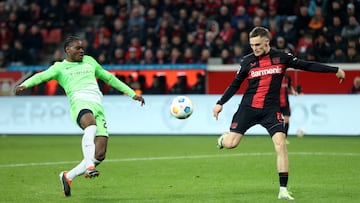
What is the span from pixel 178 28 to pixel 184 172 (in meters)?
14.9

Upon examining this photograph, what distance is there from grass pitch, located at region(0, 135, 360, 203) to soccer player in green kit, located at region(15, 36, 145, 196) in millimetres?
517

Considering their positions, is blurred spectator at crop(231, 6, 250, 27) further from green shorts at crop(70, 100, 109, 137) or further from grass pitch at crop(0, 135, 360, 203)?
green shorts at crop(70, 100, 109, 137)

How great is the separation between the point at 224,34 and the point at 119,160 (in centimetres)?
1194

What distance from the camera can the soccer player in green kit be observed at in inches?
416

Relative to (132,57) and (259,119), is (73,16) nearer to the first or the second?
(132,57)

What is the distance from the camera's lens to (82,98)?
10.8 meters

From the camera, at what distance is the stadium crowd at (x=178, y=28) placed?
26031 millimetres

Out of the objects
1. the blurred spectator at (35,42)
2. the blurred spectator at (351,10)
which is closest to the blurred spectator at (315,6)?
the blurred spectator at (351,10)

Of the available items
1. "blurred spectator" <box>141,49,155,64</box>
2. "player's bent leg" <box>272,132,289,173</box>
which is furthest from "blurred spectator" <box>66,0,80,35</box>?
"player's bent leg" <box>272,132,289,173</box>

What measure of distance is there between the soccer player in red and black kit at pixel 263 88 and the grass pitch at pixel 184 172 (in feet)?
2.61

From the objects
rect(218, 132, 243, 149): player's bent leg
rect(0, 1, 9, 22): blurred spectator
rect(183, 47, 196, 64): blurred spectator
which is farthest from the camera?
rect(0, 1, 9, 22): blurred spectator

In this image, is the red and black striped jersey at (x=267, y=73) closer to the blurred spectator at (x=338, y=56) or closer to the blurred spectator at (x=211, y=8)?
the blurred spectator at (x=338, y=56)

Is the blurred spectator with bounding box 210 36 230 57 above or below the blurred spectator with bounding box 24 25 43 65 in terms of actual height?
above

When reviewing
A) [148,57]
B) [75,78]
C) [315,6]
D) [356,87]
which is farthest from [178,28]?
[75,78]
